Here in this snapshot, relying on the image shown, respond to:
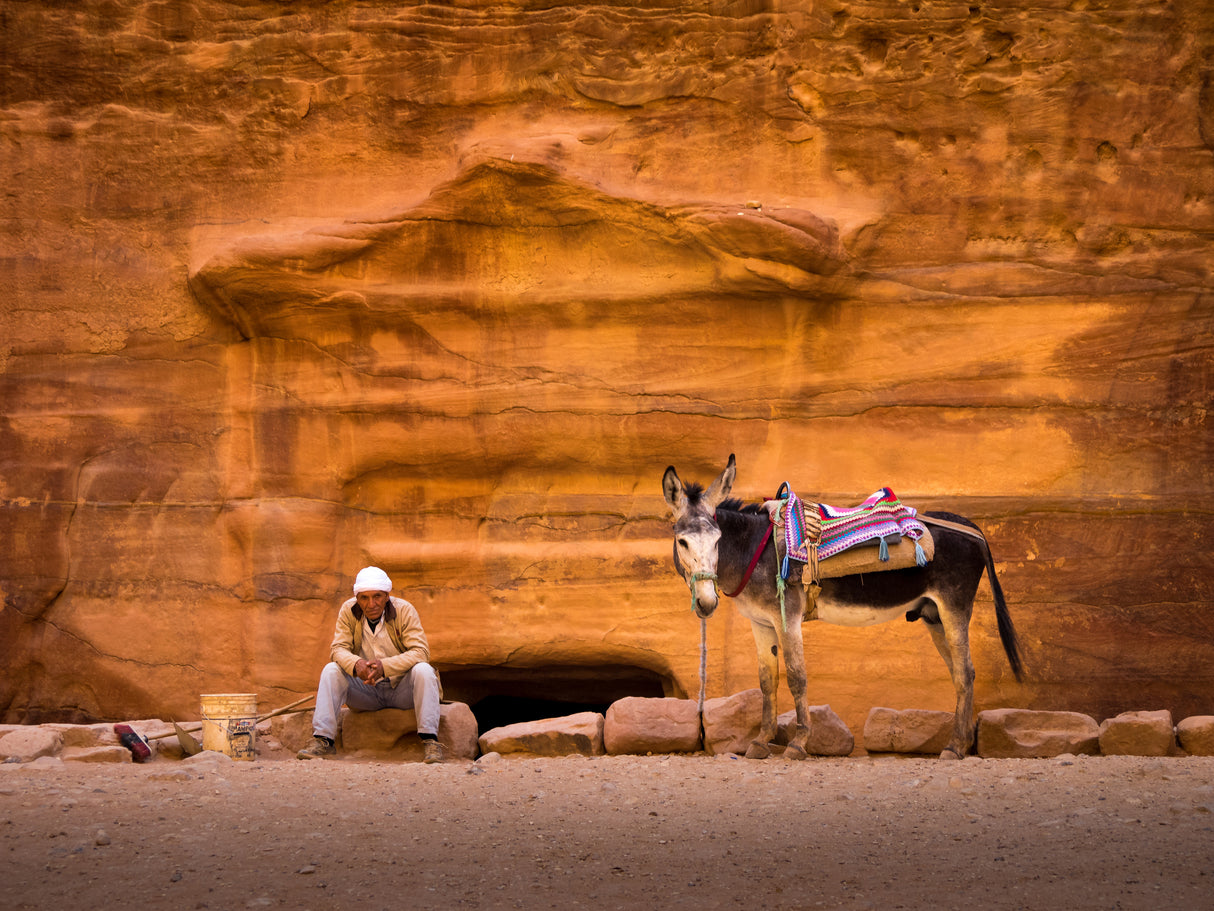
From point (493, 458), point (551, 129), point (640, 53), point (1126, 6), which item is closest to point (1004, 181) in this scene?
point (1126, 6)

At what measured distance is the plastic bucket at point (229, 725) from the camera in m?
6.68

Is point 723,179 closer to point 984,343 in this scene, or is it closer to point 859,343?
point 859,343

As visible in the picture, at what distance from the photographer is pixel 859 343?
920cm

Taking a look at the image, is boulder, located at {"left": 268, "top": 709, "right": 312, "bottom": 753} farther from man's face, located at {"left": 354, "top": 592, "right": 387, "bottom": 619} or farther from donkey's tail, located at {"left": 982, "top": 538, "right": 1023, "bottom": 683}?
donkey's tail, located at {"left": 982, "top": 538, "right": 1023, "bottom": 683}

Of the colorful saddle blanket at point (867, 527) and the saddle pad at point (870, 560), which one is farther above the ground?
the colorful saddle blanket at point (867, 527)

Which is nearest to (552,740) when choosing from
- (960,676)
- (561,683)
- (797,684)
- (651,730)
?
(651,730)

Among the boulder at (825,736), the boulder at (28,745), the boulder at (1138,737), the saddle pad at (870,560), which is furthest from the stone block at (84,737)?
the boulder at (1138,737)

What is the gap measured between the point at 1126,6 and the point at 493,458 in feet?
21.1

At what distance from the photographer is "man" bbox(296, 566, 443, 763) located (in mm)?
6590

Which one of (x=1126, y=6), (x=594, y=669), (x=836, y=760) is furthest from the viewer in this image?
(x=594, y=669)

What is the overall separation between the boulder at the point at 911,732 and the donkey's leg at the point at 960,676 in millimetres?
105

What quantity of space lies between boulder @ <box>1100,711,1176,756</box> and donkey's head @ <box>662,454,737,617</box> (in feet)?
8.00

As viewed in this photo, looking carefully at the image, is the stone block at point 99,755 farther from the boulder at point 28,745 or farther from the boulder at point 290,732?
the boulder at point 290,732

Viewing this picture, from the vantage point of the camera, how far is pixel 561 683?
1030cm
